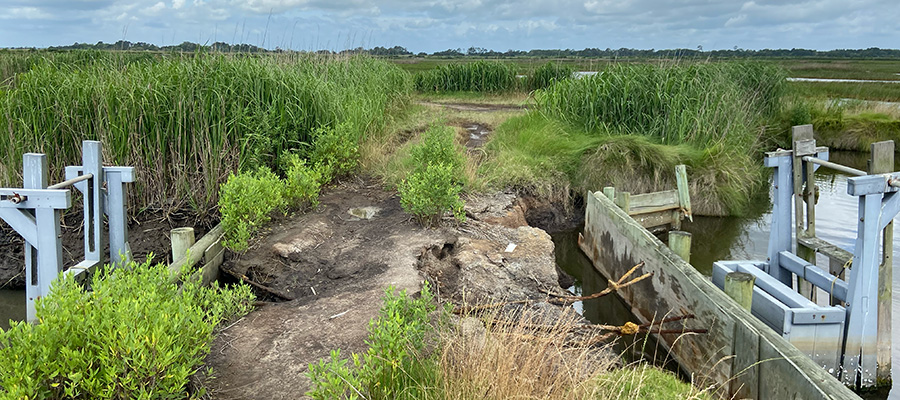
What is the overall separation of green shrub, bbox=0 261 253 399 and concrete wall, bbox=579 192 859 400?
3035 mm

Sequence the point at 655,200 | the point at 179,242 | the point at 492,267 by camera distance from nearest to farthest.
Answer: the point at 179,242 < the point at 492,267 < the point at 655,200

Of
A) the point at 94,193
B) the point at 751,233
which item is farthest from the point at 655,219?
the point at 94,193

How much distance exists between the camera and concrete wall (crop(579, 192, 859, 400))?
14.0 feet

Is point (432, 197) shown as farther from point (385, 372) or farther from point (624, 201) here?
point (385, 372)

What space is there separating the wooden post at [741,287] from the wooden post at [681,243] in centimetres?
124

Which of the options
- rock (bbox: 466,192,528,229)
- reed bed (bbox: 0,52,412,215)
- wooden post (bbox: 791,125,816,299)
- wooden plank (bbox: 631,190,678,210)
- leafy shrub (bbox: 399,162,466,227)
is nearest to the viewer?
wooden post (bbox: 791,125,816,299)

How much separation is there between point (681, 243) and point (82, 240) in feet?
21.8

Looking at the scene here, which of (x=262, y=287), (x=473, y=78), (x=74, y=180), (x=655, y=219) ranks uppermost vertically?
(x=473, y=78)

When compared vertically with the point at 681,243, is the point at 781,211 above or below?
above

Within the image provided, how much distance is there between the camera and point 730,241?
10.7 metres

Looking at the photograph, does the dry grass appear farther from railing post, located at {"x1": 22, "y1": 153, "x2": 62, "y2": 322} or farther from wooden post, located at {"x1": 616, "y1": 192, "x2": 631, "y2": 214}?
wooden post, located at {"x1": 616, "y1": 192, "x2": 631, "y2": 214}

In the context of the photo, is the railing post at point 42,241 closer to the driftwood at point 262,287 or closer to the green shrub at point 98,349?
the green shrub at point 98,349

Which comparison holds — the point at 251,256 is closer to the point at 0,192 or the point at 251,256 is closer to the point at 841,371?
the point at 0,192

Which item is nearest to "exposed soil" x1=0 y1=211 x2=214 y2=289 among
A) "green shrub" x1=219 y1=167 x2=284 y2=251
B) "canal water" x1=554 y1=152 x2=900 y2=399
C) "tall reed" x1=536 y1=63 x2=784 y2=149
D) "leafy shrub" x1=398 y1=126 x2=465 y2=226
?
"green shrub" x1=219 y1=167 x2=284 y2=251
